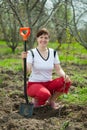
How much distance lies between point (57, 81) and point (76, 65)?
20.6 ft

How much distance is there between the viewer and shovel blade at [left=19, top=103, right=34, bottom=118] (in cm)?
512

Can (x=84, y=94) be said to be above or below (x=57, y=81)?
below

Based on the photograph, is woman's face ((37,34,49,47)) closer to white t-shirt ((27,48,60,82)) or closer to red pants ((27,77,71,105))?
white t-shirt ((27,48,60,82))

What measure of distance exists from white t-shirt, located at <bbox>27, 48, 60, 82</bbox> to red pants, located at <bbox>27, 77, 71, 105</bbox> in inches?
3.1

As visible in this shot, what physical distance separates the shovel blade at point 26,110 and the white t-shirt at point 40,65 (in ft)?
1.45

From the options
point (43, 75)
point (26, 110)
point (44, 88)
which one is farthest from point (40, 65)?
point (26, 110)

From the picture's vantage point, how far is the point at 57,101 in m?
6.10

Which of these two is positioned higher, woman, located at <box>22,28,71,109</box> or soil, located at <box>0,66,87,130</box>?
woman, located at <box>22,28,71,109</box>

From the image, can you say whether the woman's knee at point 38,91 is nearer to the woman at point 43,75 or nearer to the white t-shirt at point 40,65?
the woman at point 43,75

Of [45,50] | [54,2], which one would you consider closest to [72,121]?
[45,50]

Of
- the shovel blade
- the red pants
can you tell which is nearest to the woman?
the red pants

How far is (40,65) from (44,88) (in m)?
0.34

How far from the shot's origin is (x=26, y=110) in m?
5.12

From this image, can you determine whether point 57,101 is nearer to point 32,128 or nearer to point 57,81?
point 57,81
